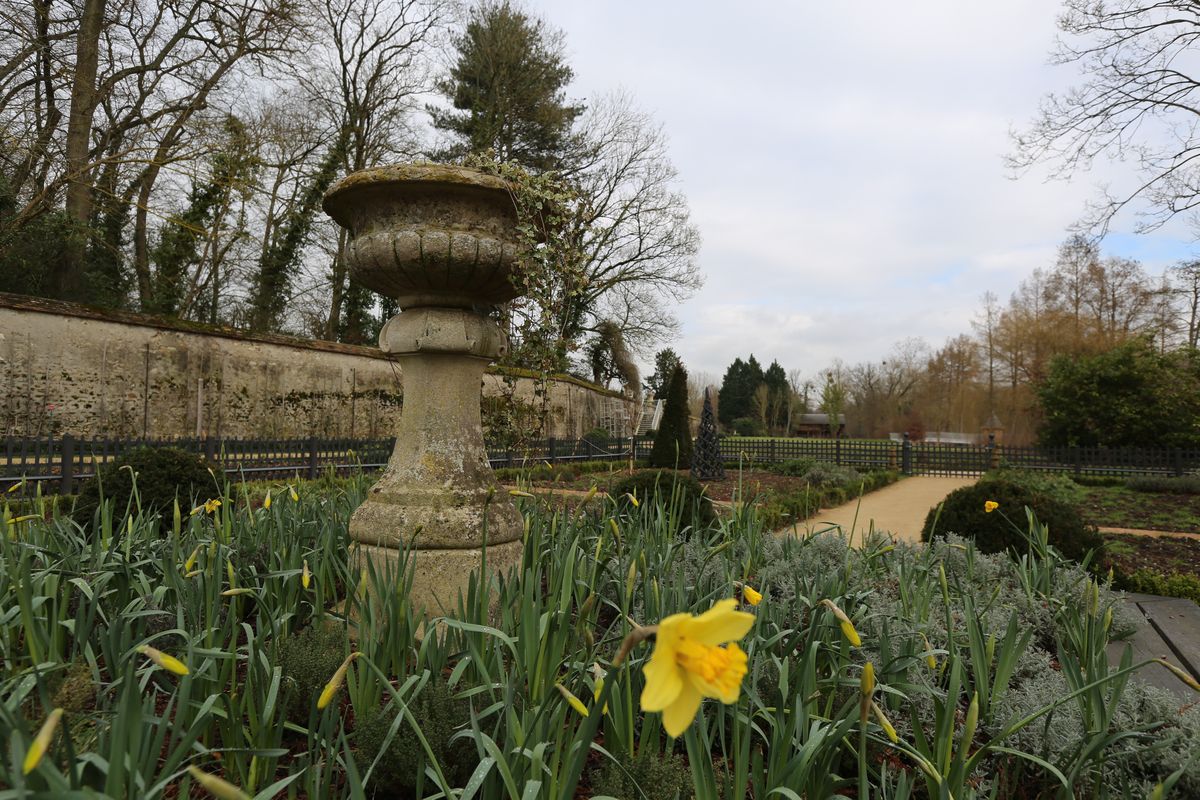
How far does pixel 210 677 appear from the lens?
1.68 meters


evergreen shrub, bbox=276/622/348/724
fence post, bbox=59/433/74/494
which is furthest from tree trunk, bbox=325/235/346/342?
evergreen shrub, bbox=276/622/348/724

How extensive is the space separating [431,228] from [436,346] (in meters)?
0.53

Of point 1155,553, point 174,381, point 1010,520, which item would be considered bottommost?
point 1155,553

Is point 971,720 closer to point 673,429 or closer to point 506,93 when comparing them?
point 673,429

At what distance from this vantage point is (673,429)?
15.1 m

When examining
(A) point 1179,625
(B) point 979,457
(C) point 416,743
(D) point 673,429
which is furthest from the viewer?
(B) point 979,457

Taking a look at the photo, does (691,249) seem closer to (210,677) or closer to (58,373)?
(58,373)

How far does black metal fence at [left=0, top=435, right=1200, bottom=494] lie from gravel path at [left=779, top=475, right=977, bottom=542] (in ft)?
5.41

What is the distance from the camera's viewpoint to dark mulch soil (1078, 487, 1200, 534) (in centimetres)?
830

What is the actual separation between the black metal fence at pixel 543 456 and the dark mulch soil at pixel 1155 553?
3.51 m

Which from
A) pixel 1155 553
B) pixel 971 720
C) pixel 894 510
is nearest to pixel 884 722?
pixel 971 720

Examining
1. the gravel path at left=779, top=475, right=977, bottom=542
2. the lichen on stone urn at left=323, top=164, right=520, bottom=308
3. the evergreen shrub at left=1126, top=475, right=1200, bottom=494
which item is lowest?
the gravel path at left=779, top=475, right=977, bottom=542

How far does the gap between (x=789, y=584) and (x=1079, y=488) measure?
12.7m

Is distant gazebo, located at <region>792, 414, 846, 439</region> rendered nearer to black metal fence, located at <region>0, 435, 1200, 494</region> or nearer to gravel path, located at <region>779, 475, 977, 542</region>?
black metal fence, located at <region>0, 435, 1200, 494</region>
